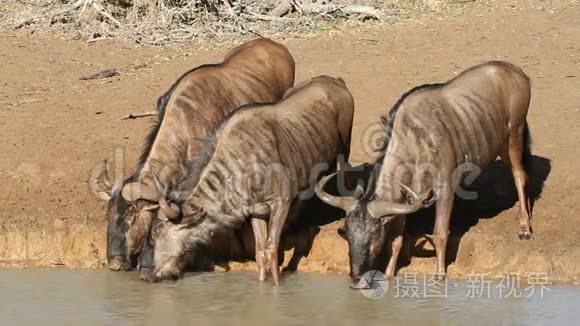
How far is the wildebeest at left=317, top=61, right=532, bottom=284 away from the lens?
9.21 m

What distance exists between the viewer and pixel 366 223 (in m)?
9.16

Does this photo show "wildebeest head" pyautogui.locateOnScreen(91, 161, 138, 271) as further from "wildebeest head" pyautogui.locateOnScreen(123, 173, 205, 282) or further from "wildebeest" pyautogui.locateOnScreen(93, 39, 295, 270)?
"wildebeest head" pyautogui.locateOnScreen(123, 173, 205, 282)

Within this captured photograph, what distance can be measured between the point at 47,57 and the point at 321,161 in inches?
263

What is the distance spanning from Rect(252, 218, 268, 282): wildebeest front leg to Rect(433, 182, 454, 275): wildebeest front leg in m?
1.44

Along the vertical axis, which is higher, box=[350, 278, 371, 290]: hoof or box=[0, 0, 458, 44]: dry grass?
box=[0, 0, 458, 44]: dry grass

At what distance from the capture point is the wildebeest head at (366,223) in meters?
9.16

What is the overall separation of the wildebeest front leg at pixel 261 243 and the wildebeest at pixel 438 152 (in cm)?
65

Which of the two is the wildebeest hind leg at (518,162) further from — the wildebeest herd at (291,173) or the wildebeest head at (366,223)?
Answer: the wildebeest head at (366,223)

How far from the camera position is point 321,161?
10352mm

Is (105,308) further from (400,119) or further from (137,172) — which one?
(400,119)

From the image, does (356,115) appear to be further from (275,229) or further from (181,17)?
(181,17)

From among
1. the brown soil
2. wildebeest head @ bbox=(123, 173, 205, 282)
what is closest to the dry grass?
the brown soil

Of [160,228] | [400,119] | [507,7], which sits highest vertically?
[507,7]

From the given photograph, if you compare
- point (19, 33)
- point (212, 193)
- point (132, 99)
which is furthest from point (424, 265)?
point (19, 33)
